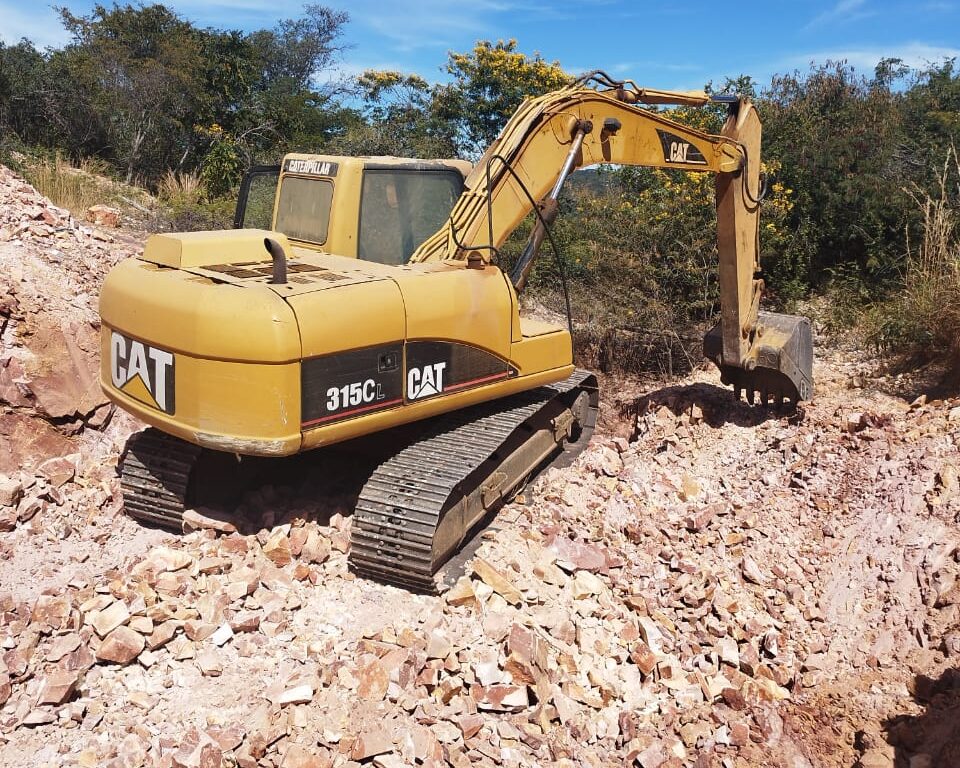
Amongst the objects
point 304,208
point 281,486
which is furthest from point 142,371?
point 304,208

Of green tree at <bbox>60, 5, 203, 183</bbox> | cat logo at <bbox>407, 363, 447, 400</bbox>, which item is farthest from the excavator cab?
green tree at <bbox>60, 5, 203, 183</bbox>

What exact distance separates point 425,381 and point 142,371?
61.2 inches

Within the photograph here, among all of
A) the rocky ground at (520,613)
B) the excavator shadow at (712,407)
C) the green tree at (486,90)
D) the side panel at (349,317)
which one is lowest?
the rocky ground at (520,613)

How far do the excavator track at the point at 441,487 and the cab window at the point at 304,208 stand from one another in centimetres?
148

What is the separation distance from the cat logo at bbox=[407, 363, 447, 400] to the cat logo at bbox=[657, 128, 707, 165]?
2.46 metres

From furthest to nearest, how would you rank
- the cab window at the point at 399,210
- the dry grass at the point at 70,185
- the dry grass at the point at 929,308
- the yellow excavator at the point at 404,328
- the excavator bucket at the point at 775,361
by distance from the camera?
the dry grass at the point at 70,185 < the dry grass at the point at 929,308 < the excavator bucket at the point at 775,361 < the cab window at the point at 399,210 < the yellow excavator at the point at 404,328

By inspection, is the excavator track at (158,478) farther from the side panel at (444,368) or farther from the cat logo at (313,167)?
the cat logo at (313,167)

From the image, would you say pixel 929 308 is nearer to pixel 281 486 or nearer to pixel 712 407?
pixel 712 407

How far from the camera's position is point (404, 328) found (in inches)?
189

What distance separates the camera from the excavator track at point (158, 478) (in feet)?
17.0

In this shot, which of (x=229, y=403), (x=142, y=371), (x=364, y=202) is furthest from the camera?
(x=364, y=202)

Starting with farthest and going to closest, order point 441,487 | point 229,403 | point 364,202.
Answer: point 364,202 < point 441,487 < point 229,403

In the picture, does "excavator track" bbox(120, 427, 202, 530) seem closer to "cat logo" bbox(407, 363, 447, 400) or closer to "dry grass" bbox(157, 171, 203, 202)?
"cat logo" bbox(407, 363, 447, 400)

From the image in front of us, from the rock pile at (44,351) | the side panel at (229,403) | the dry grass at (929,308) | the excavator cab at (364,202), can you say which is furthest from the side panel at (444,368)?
the dry grass at (929,308)
